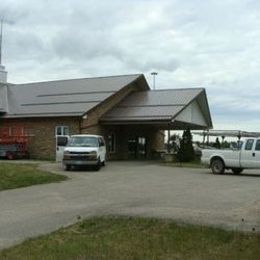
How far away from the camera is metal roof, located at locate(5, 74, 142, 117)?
4178 cm

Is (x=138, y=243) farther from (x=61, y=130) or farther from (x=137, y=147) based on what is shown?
(x=137, y=147)

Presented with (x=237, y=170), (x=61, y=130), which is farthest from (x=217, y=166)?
(x=61, y=130)

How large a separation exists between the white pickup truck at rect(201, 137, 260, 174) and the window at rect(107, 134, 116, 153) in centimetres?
1341

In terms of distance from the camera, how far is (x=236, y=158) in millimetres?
29984

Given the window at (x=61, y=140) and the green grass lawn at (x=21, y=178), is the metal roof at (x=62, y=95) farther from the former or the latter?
the green grass lawn at (x=21, y=178)

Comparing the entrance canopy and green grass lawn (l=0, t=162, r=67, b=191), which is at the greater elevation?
the entrance canopy

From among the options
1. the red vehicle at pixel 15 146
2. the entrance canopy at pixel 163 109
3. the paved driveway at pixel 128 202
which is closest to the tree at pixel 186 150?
the entrance canopy at pixel 163 109

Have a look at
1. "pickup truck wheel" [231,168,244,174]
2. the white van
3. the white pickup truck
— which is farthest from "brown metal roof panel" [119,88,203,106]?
the white pickup truck

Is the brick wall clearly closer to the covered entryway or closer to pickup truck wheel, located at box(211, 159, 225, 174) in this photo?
the covered entryway

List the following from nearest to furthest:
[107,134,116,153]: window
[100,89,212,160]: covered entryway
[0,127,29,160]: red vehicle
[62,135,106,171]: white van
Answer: [62,135,106,171]: white van → [0,127,29,160]: red vehicle → [100,89,212,160]: covered entryway → [107,134,116,153]: window

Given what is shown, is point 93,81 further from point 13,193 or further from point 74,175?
point 13,193

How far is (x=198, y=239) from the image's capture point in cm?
1050

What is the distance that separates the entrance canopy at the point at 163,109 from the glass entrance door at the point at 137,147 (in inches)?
133

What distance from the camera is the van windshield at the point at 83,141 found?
32.6 m
